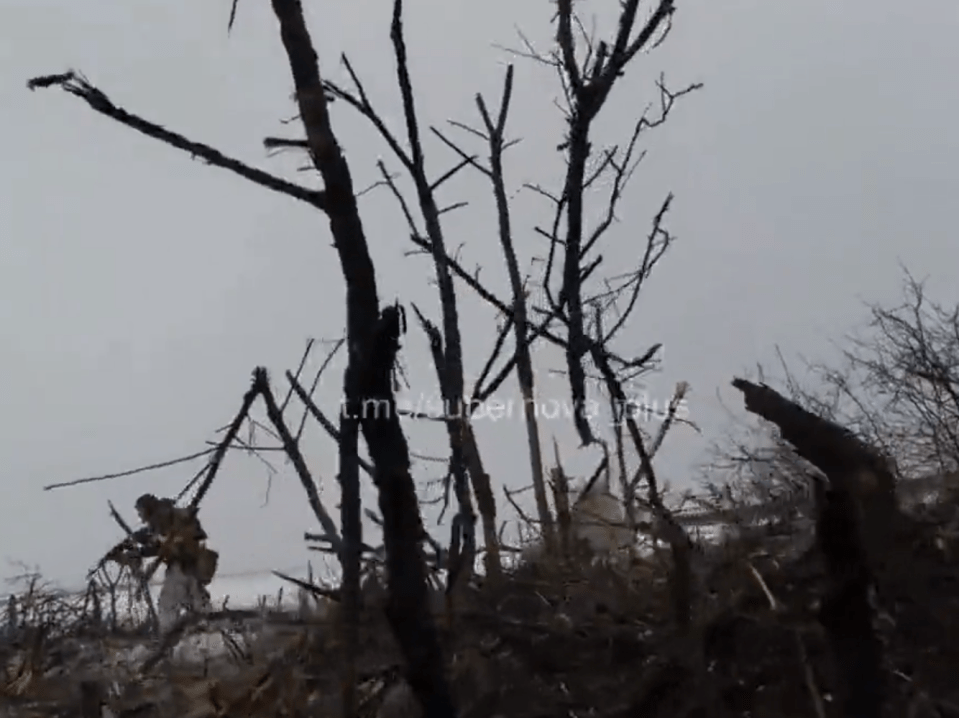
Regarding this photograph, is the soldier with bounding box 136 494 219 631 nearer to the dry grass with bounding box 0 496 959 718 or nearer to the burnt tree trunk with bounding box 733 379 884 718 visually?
the dry grass with bounding box 0 496 959 718

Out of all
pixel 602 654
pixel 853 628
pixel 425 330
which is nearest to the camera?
pixel 853 628

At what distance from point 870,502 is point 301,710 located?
779 millimetres

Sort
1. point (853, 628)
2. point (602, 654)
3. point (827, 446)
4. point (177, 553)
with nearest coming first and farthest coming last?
point (853, 628) → point (827, 446) → point (602, 654) → point (177, 553)

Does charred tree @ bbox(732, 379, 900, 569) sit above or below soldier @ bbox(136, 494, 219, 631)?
below

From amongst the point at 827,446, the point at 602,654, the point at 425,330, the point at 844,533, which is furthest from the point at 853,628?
the point at 425,330

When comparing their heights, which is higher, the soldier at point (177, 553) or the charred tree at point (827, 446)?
the soldier at point (177, 553)

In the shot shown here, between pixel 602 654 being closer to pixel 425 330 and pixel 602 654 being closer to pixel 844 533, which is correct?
pixel 844 533

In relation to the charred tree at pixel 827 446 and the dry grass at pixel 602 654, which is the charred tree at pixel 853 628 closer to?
the charred tree at pixel 827 446

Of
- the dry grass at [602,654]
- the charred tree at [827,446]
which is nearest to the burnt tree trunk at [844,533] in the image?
the charred tree at [827,446]

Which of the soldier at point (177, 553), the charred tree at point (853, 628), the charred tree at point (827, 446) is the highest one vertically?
the soldier at point (177, 553)

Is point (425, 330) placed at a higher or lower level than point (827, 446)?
higher

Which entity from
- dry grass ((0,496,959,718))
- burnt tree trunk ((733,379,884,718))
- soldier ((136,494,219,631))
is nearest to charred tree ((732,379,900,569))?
burnt tree trunk ((733,379,884,718))

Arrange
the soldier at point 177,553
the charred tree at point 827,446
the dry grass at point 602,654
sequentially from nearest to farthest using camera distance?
1. the charred tree at point 827,446
2. the dry grass at point 602,654
3. the soldier at point 177,553

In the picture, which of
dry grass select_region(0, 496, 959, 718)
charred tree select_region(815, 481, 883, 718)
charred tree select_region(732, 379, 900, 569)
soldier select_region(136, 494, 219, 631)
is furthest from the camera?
soldier select_region(136, 494, 219, 631)
